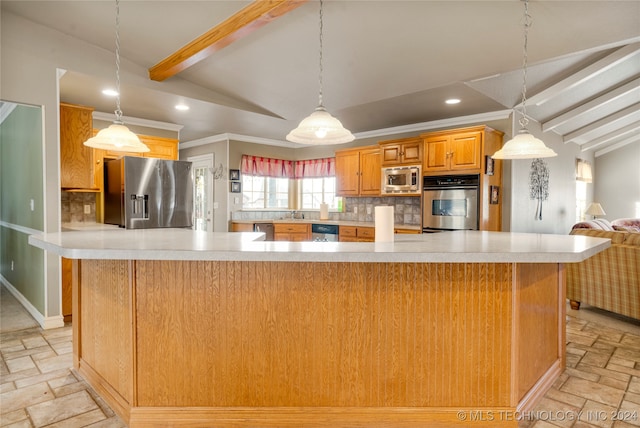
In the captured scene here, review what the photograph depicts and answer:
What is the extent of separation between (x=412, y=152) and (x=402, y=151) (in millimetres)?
167

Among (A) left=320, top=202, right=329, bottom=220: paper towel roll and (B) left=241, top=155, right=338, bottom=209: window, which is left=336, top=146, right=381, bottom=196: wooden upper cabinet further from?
(B) left=241, top=155, right=338, bottom=209: window

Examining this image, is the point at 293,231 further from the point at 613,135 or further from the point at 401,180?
the point at 613,135

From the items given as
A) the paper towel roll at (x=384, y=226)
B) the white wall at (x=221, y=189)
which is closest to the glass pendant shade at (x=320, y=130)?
the paper towel roll at (x=384, y=226)

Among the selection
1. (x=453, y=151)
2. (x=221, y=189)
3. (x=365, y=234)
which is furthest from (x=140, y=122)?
(x=453, y=151)

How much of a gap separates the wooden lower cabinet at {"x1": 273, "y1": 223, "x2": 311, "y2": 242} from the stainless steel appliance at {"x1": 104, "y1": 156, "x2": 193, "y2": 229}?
176 cm

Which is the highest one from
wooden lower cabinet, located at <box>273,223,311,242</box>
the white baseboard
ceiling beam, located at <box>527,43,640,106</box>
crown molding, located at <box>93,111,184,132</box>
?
ceiling beam, located at <box>527,43,640,106</box>

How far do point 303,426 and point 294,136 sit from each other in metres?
1.76

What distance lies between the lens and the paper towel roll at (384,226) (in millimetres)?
2100

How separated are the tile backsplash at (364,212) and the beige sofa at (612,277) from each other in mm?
1939

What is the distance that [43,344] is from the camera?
3.03 meters

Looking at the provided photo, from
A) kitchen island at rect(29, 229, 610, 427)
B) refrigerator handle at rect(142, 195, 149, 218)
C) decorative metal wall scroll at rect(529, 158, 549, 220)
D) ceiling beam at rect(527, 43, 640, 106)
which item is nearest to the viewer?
kitchen island at rect(29, 229, 610, 427)

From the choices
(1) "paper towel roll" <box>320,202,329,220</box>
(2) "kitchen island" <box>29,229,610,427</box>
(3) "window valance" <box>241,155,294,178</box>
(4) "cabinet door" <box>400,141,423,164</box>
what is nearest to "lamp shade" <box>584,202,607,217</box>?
(4) "cabinet door" <box>400,141,423,164</box>

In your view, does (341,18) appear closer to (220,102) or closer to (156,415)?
(220,102)

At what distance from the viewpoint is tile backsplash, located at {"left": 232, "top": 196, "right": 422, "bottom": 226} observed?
5562 millimetres
